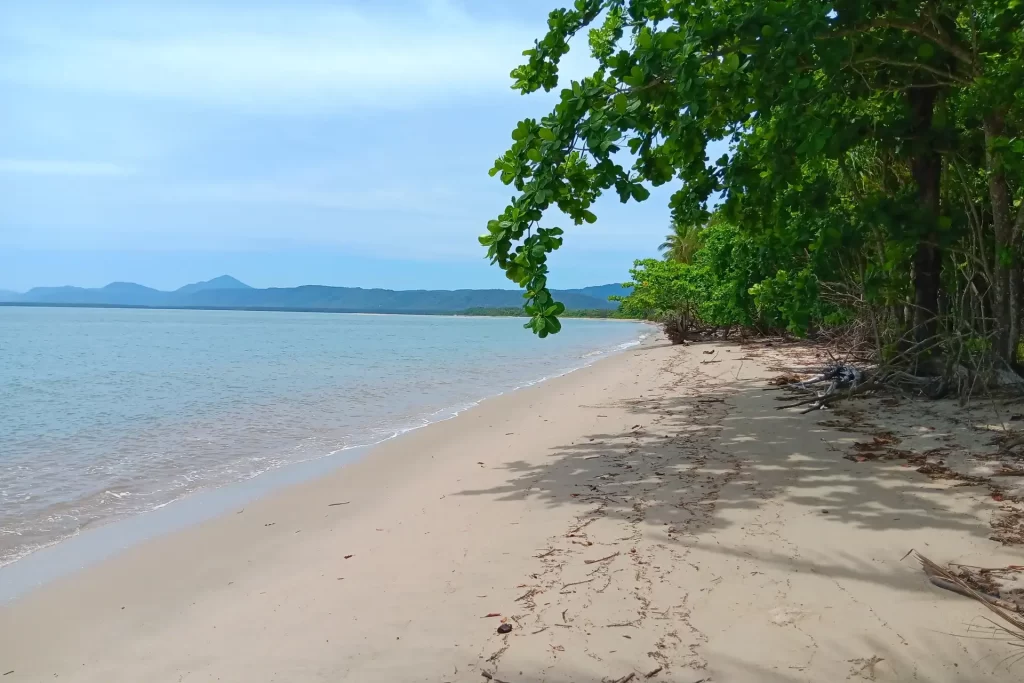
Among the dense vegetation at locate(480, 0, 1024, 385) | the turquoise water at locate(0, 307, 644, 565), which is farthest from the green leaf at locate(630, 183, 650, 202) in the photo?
the turquoise water at locate(0, 307, 644, 565)

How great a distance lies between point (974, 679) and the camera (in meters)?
2.55

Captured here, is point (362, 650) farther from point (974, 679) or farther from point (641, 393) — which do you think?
point (641, 393)

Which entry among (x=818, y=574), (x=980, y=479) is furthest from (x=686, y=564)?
(x=980, y=479)

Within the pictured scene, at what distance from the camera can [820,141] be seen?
6.31m

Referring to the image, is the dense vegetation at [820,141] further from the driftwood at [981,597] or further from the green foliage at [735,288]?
the driftwood at [981,597]

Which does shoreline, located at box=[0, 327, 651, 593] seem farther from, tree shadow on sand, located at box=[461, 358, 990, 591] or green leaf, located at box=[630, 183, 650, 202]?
green leaf, located at box=[630, 183, 650, 202]

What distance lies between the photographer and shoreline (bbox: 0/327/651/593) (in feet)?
15.7

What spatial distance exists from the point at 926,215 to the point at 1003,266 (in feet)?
3.18

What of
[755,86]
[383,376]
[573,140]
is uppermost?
[755,86]

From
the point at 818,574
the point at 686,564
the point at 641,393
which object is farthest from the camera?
the point at 641,393

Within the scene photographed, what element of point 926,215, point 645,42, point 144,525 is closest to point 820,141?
point 645,42

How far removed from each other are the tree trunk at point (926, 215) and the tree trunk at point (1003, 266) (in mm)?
629

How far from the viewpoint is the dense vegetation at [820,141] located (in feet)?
18.2

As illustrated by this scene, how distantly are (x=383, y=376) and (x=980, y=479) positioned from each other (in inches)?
653
